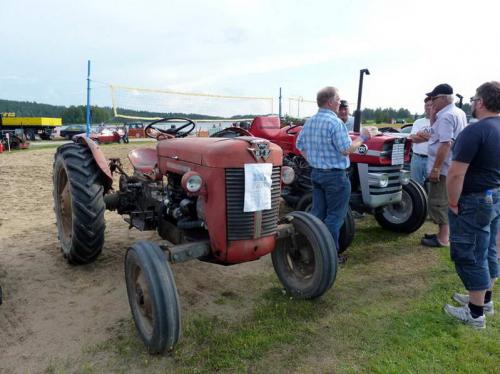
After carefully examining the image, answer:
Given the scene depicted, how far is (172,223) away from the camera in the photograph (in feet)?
10.9

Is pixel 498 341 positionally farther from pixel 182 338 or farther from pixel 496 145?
pixel 182 338

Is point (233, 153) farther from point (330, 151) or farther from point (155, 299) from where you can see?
point (330, 151)

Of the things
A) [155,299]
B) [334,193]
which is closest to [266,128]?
[334,193]

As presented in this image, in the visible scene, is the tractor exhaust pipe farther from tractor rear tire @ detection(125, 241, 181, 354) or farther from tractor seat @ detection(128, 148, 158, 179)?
tractor rear tire @ detection(125, 241, 181, 354)

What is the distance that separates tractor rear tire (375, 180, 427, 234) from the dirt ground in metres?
1.88

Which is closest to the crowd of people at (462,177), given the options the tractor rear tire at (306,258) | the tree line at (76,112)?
the tractor rear tire at (306,258)

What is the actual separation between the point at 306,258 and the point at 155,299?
1.33m

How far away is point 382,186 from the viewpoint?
15.3 feet

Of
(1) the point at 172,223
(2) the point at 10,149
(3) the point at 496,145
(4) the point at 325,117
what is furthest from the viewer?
(2) the point at 10,149

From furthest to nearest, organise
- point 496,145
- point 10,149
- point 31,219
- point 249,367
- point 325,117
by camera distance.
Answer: point 10,149 → point 31,219 → point 325,117 → point 496,145 → point 249,367

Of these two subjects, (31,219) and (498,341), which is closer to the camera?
(498,341)

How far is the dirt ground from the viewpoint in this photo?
2639 mm

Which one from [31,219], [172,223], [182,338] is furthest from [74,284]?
[31,219]

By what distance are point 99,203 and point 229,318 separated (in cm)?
156
